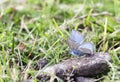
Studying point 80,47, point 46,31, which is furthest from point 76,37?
point 46,31

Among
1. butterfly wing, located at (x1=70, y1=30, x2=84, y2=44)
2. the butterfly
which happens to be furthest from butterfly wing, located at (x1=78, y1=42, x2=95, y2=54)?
butterfly wing, located at (x1=70, y1=30, x2=84, y2=44)

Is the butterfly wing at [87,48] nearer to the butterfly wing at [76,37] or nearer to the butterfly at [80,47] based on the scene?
the butterfly at [80,47]

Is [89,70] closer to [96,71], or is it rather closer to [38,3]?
[96,71]

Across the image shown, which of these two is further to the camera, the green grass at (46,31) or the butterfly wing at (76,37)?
the butterfly wing at (76,37)

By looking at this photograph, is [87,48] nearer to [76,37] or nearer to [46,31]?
[76,37]

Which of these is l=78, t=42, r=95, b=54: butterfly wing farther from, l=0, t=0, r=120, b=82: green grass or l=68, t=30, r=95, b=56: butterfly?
l=0, t=0, r=120, b=82: green grass

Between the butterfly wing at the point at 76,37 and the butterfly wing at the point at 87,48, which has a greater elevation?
the butterfly wing at the point at 76,37

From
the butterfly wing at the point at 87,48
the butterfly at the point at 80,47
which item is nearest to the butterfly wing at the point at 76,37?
the butterfly at the point at 80,47

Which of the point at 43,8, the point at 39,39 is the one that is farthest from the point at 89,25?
the point at 43,8
